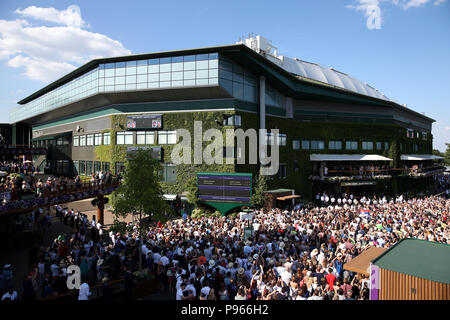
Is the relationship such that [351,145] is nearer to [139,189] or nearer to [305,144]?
[305,144]

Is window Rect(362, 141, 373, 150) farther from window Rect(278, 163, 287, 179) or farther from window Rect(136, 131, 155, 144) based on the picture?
window Rect(136, 131, 155, 144)

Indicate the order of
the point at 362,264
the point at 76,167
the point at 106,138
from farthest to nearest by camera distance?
the point at 76,167
the point at 106,138
the point at 362,264

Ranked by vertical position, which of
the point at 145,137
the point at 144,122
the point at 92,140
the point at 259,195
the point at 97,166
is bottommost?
the point at 259,195

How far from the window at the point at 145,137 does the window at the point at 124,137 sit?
1127mm

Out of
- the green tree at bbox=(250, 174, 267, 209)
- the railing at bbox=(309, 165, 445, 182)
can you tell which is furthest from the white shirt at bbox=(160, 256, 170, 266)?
the railing at bbox=(309, 165, 445, 182)

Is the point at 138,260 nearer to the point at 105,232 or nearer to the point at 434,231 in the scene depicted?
the point at 105,232

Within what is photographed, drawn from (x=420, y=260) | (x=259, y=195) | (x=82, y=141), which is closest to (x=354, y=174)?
(x=259, y=195)

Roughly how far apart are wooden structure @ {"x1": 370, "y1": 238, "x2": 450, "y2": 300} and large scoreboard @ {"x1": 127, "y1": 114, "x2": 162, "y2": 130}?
30.9 metres

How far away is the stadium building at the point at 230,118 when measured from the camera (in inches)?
1337

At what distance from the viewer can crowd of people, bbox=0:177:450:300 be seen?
33.2 feet

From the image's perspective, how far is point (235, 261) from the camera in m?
13.1

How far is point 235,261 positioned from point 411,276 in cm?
719

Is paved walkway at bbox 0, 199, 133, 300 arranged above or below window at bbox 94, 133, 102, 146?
below
